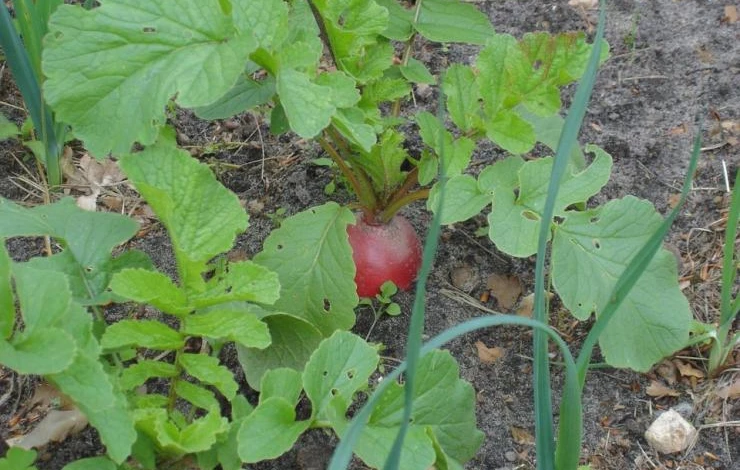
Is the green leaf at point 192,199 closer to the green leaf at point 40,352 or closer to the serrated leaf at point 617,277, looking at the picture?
the green leaf at point 40,352

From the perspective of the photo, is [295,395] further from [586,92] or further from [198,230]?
[586,92]

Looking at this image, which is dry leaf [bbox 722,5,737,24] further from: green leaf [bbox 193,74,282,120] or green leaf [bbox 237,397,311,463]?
green leaf [bbox 237,397,311,463]

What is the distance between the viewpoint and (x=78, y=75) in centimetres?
144

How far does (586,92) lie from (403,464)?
0.64 m

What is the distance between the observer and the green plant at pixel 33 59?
5.75 ft

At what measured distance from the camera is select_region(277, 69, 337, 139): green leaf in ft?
4.44

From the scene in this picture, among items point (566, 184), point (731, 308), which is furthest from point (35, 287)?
point (731, 308)

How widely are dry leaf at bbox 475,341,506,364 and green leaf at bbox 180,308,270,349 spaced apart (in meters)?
0.64

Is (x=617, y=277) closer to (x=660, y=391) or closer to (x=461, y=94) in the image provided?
(x=660, y=391)

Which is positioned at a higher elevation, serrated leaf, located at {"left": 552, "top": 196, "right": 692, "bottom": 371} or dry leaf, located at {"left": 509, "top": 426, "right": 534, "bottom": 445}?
serrated leaf, located at {"left": 552, "top": 196, "right": 692, "bottom": 371}

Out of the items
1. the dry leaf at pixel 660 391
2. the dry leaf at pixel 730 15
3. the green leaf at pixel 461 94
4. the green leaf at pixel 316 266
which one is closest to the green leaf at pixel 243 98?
the green leaf at pixel 316 266

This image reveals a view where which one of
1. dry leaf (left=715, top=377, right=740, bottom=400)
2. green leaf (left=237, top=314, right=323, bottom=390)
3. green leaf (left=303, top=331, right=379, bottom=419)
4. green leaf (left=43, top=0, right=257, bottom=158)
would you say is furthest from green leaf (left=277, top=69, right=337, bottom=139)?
dry leaf (left=715, top=377, right=740, bottom=400)

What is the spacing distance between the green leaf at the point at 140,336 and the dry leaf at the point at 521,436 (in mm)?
733

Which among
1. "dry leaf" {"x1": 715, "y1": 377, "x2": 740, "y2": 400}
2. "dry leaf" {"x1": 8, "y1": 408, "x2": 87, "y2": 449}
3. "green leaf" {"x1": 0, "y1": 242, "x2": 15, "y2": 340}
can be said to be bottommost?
"dry leaf" {"x1": 8, "y1": 408, "x2": 87, "y2": 449}
